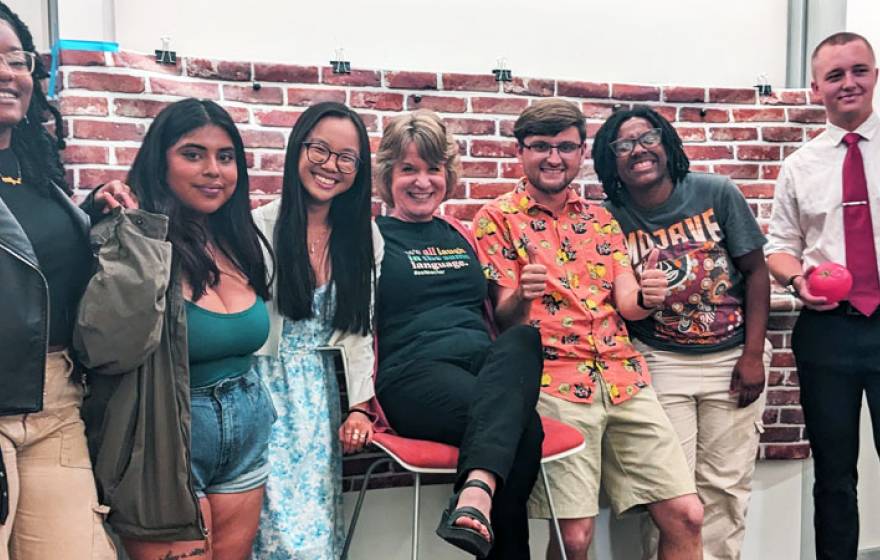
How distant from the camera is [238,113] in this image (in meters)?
2.40

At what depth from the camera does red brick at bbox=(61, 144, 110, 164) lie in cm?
220

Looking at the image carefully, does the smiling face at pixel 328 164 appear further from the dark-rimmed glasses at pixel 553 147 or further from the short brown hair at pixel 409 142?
the dark-rimmed glasses at pixel 553 147

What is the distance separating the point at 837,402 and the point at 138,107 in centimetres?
235

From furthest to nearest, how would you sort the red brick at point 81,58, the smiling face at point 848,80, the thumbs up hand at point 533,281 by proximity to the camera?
the smiling face at point 848,80, the thumbs up hand at point 533,281, the red brick at point 81,58

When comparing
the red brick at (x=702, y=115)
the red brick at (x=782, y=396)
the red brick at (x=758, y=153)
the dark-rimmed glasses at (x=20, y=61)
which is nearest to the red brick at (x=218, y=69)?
the dark-rimmed glasses at (x=20, y=61)

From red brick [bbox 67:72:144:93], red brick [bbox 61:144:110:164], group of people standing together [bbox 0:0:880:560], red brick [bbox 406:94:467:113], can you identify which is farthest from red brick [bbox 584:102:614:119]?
red brick [bbox 61:144:110:164]

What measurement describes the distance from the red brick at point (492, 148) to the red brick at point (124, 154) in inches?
43.4

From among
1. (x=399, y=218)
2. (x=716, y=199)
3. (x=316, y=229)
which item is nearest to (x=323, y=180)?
(x=316, y=229)

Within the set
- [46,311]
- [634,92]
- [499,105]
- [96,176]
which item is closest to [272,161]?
[96,176]

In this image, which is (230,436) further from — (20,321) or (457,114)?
(457,114)

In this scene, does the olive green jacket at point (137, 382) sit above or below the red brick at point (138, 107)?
below

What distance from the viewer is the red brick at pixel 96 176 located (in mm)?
2217

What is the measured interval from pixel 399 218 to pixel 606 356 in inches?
31.5

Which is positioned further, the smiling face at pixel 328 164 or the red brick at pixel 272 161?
the red brick at pixel 272 161
